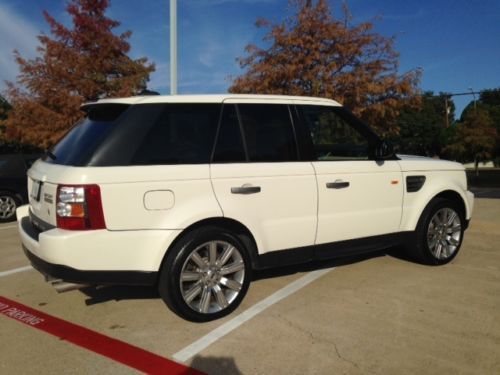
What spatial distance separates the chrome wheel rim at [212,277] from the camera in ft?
11.8

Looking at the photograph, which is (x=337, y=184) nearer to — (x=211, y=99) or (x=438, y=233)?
(x=211, y=99)

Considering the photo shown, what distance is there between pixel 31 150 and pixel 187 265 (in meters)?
25.4

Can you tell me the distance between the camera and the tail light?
124 inches

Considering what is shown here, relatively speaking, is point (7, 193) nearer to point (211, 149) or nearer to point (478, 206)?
point (211, 149)

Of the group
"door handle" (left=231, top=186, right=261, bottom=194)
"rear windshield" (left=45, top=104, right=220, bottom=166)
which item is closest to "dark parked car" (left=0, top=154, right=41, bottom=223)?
"rear windshield" (left=45, top=104, right=220, bottom=166)

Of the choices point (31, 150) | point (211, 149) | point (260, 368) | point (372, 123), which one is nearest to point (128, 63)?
point (372, 123)

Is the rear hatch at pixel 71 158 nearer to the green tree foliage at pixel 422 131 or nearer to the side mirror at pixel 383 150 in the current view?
the side mirror at pixel 383 150

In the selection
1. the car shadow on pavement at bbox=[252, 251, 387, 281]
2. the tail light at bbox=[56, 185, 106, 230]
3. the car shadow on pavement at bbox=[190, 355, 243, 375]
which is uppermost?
the tail light at bbox=[56, 185, 106, 230]

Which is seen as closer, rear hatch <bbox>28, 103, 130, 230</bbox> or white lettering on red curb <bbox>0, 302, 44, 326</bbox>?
rear hatch <bbox>28, 103, 130, 230</bbox>

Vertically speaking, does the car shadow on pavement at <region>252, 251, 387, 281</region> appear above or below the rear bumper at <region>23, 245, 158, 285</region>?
below

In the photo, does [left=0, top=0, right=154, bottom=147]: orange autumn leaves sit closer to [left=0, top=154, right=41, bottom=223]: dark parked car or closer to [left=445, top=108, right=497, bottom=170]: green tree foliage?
[left=0, top=154, right=41, bottom=223]: dark parked car

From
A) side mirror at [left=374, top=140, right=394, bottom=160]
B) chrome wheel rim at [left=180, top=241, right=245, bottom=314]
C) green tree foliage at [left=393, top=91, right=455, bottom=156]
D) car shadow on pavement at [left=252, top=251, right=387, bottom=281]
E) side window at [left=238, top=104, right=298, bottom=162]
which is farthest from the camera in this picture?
green tree foliage at [left=393, top=91, right=455, bottom=156]

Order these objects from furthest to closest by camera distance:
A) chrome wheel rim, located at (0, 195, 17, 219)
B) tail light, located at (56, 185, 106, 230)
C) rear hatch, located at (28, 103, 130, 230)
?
chrome wheel rim, located at (0, 195, 17, 219) → rear hatch, located at (28, 103, 130, 230) → tail light, located at (56, 185, 106, 230)

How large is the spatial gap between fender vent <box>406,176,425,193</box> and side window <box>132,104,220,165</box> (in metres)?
2.24
